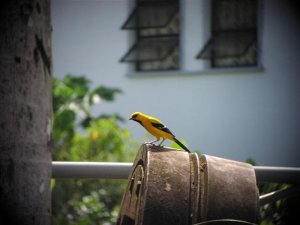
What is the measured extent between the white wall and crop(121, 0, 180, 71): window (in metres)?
0.20

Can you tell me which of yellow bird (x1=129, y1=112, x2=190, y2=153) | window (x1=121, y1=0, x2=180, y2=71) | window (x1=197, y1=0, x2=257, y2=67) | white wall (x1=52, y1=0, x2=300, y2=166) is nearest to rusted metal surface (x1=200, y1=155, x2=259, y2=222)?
yellow bird (x1=129, y1=112, x2=190, y2=153)

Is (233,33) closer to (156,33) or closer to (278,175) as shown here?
(156,33)

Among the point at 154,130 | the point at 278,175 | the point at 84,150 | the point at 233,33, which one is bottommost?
the point at 84,150

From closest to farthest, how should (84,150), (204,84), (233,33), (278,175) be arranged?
(278,175)
(84,150)
(233,33)
(204,84)

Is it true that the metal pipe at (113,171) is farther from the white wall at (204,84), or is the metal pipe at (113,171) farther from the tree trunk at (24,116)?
the white wall at (204,84)

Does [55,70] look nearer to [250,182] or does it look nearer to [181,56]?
[181,56]

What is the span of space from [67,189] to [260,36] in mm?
4569

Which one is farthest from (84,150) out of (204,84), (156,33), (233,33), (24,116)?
(24,116)

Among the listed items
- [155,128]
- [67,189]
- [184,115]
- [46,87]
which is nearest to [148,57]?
[184,115]

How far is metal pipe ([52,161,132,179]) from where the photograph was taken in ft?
9.08

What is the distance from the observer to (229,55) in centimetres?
924

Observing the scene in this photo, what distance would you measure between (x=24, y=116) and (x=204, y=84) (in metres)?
7.21

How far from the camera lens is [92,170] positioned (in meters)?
2.80

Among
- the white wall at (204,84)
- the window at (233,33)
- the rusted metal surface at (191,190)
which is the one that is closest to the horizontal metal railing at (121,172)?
the rusted metal surface at (191,190)
